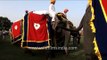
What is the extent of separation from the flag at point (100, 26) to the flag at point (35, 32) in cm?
976

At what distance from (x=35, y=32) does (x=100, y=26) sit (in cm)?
1039

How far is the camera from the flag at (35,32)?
598 inches

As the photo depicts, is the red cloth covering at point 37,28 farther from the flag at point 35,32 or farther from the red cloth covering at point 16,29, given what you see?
the red cloth covering at point 16,29

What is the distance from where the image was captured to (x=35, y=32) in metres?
15.5

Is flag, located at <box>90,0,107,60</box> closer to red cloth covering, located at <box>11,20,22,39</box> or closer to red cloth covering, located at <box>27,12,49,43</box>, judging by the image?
red cloth covering, located at <box>27,12,49,43</box>

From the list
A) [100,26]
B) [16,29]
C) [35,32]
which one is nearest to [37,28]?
[35,32]

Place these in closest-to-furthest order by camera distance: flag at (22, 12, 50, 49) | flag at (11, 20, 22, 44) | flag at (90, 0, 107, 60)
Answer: flag at (90, 0, 107, 60) → flag at (22, 12, 50, 49) → flag at (11, 20, 22, 44)

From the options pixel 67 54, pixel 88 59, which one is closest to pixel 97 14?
pixel 88 59

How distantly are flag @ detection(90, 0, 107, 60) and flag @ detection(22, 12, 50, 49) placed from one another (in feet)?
32.0

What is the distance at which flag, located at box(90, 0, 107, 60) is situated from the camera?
5.09m

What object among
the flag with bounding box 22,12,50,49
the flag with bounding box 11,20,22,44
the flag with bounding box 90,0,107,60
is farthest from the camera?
the flag with bounding box 11,20,22,44

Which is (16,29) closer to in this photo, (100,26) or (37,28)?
(37,28)

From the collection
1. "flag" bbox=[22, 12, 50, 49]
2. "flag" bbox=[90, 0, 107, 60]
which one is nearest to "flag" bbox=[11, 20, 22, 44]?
"flag" bbox=[22, 12, 50, 49]

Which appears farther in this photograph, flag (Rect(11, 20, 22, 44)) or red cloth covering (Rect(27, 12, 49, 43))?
flag (Rect(11, 20, 22, 44))
